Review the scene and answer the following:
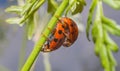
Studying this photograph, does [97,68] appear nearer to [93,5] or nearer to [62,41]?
[62,41]

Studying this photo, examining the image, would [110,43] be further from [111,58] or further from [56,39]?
[56,39]

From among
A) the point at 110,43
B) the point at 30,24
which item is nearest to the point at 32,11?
the point at 30,24

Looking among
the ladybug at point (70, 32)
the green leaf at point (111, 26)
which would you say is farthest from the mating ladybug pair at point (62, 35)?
the green leaf at point (111, 26)

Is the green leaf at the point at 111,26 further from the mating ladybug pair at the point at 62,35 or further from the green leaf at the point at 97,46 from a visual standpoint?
the mating ladybug pair at the point at 62,35

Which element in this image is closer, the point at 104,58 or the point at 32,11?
the point at 104,58

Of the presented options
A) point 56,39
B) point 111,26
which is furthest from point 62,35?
point 111,26

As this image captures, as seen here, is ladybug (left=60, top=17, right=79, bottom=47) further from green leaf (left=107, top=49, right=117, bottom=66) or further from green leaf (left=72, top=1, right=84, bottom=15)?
green leaf (left=107, top=49, right=117, bottom=66)

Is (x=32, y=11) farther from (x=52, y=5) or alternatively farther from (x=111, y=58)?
(x=111, y=58)
